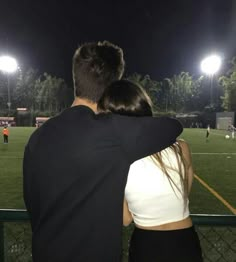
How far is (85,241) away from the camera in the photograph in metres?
1.56

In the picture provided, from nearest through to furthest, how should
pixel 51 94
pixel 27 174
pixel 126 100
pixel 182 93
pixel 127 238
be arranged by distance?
pixel 27 174 < pixel 126 100 < pixel 127 238 < pixel 182 93 < pixel 51 94

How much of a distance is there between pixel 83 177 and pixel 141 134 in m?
0.28

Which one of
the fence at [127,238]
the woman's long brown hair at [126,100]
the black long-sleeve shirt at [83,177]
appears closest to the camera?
the black long-sleeve shirt at [83,177]

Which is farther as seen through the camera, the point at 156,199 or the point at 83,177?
the point at 156,199

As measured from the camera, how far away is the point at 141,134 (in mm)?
1565

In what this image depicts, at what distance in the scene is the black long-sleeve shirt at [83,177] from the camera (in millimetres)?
1525

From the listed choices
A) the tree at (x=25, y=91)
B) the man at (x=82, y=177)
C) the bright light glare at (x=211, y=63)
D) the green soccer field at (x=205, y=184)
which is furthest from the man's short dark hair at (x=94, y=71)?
the tree at (x=25, y=91)

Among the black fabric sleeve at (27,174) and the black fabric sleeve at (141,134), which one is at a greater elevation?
the black fabric sleeve at (141,134)

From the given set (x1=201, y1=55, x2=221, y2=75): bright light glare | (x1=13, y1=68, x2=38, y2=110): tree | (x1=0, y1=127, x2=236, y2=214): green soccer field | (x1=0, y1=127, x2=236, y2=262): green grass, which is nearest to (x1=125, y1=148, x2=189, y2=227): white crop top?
(x1=0, y1=127, x2=236, y2=262): green grass

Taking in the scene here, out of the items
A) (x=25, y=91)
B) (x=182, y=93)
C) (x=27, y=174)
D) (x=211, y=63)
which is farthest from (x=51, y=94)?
(x=27, y=174)

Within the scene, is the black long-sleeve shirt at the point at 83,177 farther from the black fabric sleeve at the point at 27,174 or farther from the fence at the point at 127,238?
the fence at the point at 127,238

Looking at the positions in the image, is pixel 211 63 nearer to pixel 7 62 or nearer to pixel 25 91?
pixel 7 62

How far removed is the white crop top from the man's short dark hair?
37 centimetres

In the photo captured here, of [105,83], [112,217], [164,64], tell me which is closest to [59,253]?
[112,217]
